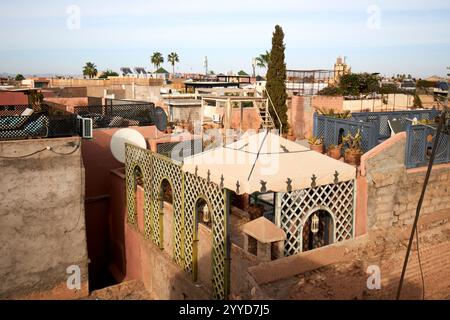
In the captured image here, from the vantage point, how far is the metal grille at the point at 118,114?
14.0 meters

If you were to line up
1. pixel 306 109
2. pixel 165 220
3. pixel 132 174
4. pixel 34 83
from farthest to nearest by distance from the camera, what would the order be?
pixel 34 83, pixel 306 109, pixel 132 174, pixel 165 220

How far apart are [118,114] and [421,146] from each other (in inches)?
388

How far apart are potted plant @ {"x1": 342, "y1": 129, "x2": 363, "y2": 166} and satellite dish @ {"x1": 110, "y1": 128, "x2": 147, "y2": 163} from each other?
6.22 metres

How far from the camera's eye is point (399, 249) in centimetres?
779

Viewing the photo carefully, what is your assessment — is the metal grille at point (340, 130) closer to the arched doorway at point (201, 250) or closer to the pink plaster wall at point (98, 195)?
the arched doorway at point (201, 250)

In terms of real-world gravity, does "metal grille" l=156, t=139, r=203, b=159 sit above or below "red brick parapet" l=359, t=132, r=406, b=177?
below

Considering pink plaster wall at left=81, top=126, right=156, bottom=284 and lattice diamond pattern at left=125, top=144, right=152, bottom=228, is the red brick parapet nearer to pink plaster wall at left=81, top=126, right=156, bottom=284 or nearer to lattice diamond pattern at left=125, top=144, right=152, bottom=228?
lattice diamond pattern at left=125, top=144, right=152, bottom=228

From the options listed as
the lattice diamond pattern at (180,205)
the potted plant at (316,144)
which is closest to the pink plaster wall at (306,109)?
the potted plant at (316,144)

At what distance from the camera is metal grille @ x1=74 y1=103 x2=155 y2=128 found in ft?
45.9

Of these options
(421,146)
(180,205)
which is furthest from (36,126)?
(421,146)

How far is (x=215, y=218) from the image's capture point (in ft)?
23.6

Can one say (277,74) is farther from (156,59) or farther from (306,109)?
(156,59)

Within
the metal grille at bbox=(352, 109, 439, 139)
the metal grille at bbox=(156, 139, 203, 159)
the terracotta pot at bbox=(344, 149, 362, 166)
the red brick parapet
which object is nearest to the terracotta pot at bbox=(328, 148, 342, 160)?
the terracotta pot at bbox=(344, 149, 362, 166)

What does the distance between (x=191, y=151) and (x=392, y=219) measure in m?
6.48
